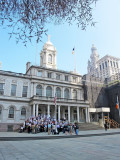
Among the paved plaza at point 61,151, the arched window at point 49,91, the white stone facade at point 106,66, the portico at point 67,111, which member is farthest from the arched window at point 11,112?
the white stone facade at point 106,66

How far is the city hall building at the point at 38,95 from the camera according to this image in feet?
101

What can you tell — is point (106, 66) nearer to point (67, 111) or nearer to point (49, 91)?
point (67, 111)

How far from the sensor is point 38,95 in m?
32.4

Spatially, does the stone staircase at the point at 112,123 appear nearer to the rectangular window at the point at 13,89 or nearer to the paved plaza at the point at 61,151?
the rectangular window at the point at 13,89

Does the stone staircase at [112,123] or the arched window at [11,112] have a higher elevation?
the arched window at [11,112]

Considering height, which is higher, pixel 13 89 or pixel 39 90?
pixel 39 90

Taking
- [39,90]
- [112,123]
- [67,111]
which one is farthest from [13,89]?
[112,123]

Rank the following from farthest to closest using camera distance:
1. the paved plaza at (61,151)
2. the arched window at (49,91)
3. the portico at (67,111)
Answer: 1. the arched window at (49,91)
2. the portico at (67,111)
3. the paved plaza at (61,151)

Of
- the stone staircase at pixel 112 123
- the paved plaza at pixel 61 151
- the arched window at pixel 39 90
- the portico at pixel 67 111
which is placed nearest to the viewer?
the paved plaza at pixel 61 151

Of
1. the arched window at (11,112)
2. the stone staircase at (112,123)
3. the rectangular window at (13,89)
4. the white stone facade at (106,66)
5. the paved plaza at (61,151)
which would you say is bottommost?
the stone staircase at (112,123)

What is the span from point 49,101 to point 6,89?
33.5 feet

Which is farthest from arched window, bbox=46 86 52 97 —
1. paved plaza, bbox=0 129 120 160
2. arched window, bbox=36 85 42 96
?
paved plaza, bbox=0 129 120 160

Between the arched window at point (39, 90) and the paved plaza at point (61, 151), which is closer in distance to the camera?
the paved plaza at point (61, 151)

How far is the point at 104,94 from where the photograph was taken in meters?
43.7
